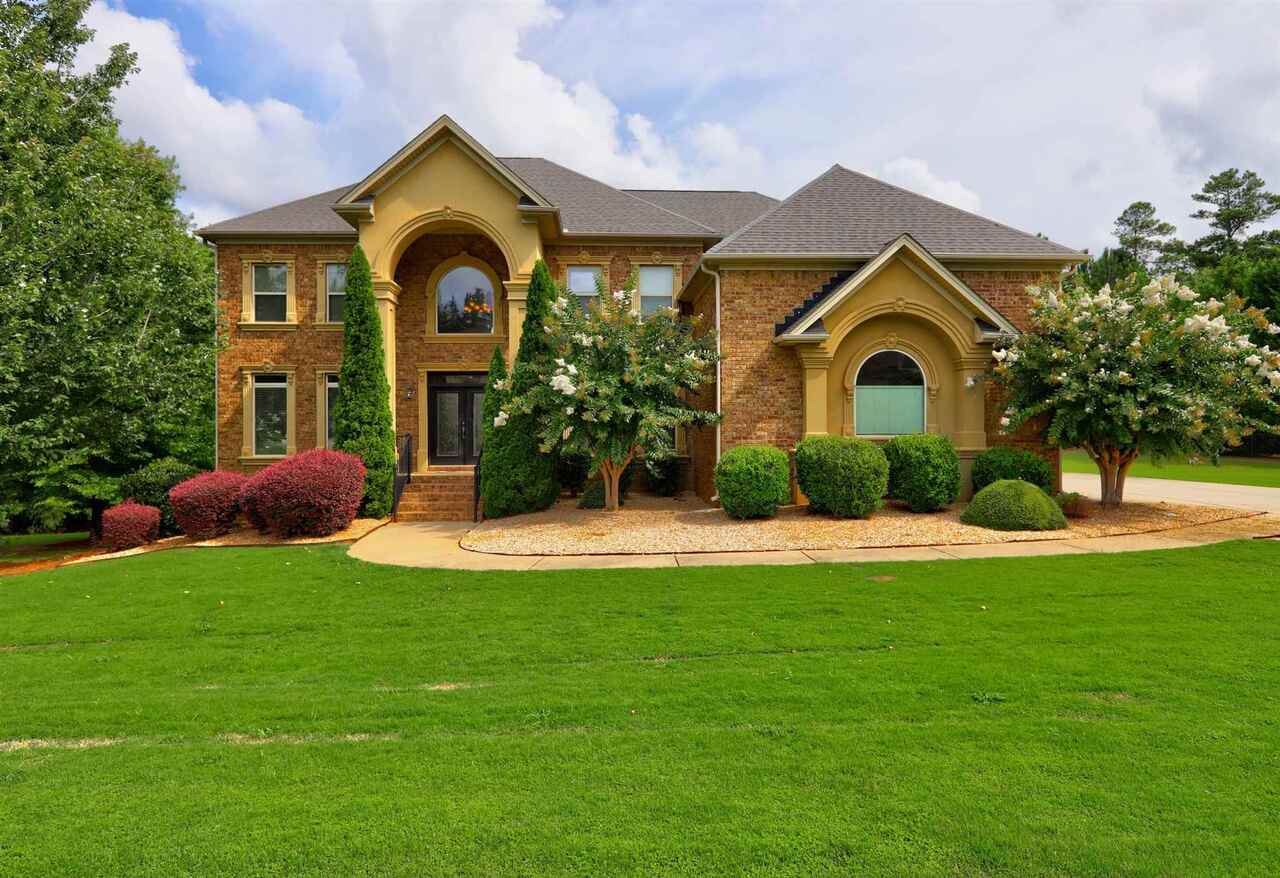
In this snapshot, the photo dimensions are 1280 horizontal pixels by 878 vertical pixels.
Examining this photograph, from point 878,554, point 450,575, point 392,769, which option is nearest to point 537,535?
point 450,575

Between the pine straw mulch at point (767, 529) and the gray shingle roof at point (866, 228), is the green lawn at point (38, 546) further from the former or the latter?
the gray shingle roof at point (866, 228)

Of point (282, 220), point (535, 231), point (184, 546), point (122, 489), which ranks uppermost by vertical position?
point (282, 220)

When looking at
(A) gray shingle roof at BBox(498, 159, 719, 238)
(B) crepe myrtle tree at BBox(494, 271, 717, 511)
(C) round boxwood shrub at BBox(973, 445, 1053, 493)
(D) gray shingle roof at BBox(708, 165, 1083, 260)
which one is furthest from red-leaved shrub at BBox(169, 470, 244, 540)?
(C) round boxwood shrub at BBox(973, 445, 1053, 493)

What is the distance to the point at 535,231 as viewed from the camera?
15117 mm

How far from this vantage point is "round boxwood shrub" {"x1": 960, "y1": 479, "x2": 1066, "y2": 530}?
10570 millimetres

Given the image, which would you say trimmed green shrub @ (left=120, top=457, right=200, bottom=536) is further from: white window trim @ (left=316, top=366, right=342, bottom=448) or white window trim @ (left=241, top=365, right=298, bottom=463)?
white window trim @ (left=316, top=366, right=342, bottom=448)

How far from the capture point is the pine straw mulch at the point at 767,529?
33.0 feet

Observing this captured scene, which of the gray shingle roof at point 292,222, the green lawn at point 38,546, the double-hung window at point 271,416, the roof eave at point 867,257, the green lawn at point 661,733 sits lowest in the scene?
the green lawn at point 38,546

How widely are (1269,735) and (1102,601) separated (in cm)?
312

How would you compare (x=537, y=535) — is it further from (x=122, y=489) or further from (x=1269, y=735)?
(x=122, y=489)

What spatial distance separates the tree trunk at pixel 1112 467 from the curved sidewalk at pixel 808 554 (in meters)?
1.84

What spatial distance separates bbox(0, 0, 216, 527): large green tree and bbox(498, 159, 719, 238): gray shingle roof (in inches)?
340

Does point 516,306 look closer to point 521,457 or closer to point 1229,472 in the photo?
point 521,457

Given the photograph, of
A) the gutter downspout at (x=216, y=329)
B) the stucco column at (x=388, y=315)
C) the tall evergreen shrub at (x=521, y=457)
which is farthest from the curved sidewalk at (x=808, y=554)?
the gutter downspout at (x=216, y=329)
